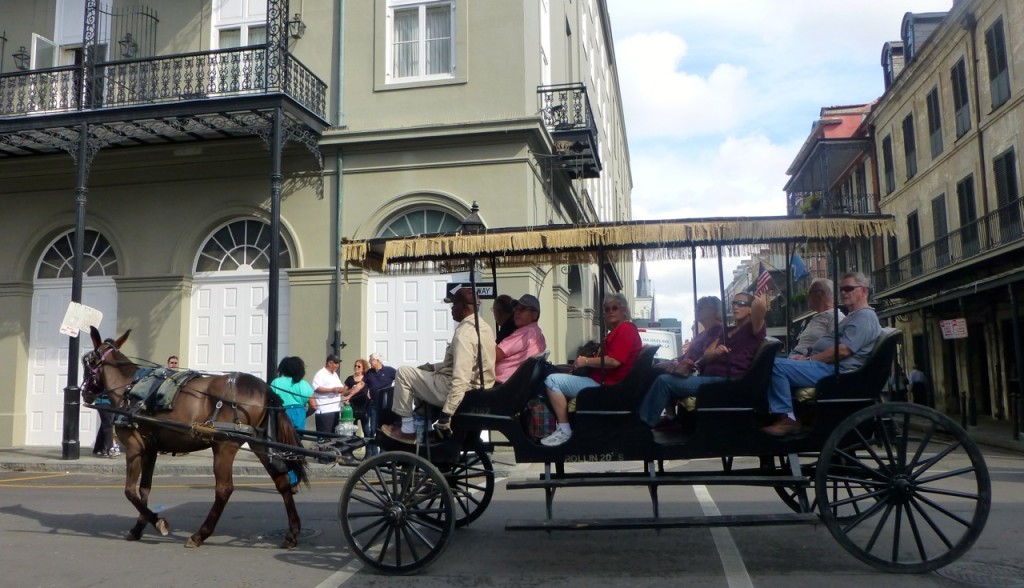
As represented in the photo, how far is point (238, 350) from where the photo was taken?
51.1 feet

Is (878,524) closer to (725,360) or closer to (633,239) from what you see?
(725,360)

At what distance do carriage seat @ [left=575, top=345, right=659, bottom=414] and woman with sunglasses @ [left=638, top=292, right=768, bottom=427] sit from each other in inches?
4.9

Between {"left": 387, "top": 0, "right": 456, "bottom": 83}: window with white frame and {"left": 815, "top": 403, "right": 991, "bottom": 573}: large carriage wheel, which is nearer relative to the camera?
{"left": 815, "top": 403, "right": 991, "bottom": 573}: large carriage wheel

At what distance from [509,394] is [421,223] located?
954 cm

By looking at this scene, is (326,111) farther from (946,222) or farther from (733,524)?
(946,222)

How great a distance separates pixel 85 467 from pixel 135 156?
6.44 meters

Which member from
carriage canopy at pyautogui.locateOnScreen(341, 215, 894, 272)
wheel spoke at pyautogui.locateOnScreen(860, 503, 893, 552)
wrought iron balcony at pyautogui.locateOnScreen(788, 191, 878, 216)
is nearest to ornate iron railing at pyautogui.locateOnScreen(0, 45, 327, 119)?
carriage canopy at pyautogui.locateOnScreen(341, 215, 894, 272)

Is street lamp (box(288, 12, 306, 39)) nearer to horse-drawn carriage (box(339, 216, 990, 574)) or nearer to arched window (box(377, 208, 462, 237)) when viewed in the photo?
arched window (box(377, 208, 462, 237))

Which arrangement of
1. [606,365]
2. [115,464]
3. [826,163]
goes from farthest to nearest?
1. [826,163]
2. [115,464]
3. [606,365]

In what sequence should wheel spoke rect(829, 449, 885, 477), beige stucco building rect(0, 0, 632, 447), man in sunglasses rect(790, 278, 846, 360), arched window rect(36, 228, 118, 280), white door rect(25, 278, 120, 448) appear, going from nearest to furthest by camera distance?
wheel spoke rect(829, 449, 885, 477)
man in sunglasses rect(790, 278, 846, 360)
beige stucco building rect(0, 0, 632, 447)
white door rect(25, 278, 120, 448)
arched window rect(36, 228, 118, 280)

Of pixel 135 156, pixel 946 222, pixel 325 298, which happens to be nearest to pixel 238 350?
pixel 325 298

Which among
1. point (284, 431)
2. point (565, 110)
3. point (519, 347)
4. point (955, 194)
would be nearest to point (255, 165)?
point (565, 110)

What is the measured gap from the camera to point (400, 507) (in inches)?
225

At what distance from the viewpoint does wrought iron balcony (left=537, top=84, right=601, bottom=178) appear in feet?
52.3
